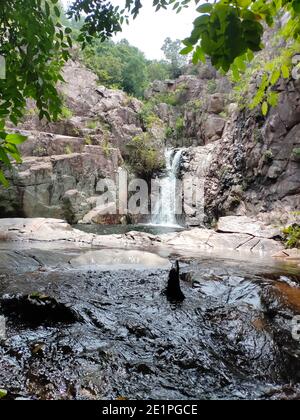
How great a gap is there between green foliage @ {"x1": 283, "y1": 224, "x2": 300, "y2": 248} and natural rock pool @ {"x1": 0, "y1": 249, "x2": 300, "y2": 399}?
4.56 meters

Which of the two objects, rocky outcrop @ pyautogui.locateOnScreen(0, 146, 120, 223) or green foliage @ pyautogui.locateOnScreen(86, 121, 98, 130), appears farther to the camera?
green foliage @ pyautogui.locateOnScreen(86, 121, 98, 130)

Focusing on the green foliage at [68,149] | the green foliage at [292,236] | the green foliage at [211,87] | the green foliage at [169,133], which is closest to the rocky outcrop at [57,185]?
the green foliage at [68,149]

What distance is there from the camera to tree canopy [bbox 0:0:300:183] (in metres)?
0.98

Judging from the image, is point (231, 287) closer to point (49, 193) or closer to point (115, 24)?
point (115, 24)

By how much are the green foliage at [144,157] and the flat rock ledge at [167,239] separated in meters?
8.92

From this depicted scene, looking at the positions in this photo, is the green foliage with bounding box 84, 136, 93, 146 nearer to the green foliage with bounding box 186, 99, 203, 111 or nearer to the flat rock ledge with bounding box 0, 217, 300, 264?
the flat rock ledge with bounding box 0, 217, 300, 264

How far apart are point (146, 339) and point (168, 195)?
1481 centimetres

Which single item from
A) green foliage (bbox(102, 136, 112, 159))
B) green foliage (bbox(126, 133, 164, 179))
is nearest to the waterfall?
green foliage (bbox(126, 133, 164, 179))

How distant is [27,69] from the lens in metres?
1.69

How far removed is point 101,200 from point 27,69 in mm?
13803

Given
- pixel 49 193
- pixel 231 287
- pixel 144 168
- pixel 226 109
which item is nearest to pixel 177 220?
pixel 144 168

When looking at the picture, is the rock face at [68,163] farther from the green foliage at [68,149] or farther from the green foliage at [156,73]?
the green foliage at [156,73]

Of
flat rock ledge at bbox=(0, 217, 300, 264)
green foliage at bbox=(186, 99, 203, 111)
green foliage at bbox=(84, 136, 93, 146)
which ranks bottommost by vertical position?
flat rock ledge at bbox=(0, 217, 300, 264)

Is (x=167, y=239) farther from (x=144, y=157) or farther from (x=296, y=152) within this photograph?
(x=144, y=157)
